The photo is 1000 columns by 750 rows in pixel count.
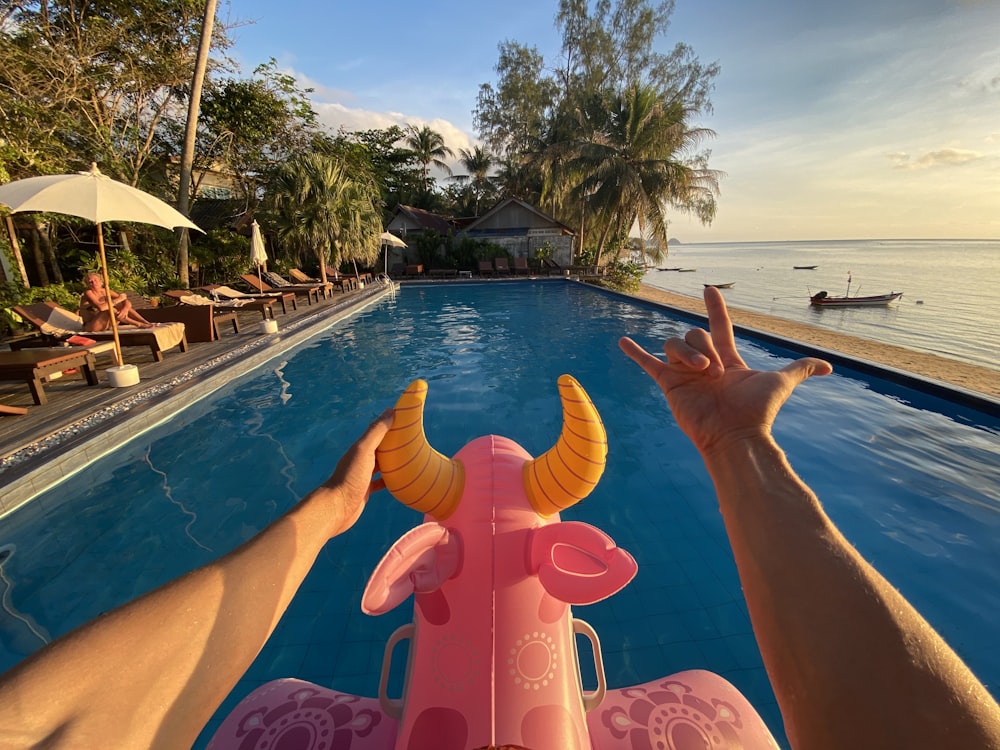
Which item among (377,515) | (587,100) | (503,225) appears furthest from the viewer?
(503,225)

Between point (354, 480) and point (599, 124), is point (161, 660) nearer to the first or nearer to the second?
point (354, 480)

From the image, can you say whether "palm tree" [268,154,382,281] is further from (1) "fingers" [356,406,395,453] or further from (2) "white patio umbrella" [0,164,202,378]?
(1) "fingers" [356,406,395,453]

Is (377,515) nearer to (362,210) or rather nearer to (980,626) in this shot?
(980,626)

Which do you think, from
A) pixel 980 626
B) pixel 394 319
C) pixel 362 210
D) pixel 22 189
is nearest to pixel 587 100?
pixel 362 210

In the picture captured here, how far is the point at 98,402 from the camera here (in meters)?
5.03

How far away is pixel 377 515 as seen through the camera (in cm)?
381

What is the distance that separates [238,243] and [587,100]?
18.7 m

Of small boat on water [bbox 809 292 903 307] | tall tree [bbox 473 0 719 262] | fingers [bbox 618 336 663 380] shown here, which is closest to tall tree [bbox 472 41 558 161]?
tall tree [bbox 473 0 719 262]

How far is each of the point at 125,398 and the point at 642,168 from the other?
2131 cm

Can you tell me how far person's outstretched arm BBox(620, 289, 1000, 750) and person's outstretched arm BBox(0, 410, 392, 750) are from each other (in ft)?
3.18

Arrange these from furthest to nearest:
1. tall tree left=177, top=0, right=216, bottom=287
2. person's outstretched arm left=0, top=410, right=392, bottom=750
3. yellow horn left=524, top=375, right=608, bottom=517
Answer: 1. tall tree left=177, top=0, right=216, bottom=287
2. yellow horn left=524, top=375, right=608, bottom=517
3. person's outstretched arm left=0, top=410, right=392, bottom=750

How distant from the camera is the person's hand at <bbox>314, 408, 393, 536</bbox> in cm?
115

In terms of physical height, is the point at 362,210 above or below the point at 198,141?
below

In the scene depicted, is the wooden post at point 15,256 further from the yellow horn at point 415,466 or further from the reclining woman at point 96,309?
the yellow horn at point 415,466
